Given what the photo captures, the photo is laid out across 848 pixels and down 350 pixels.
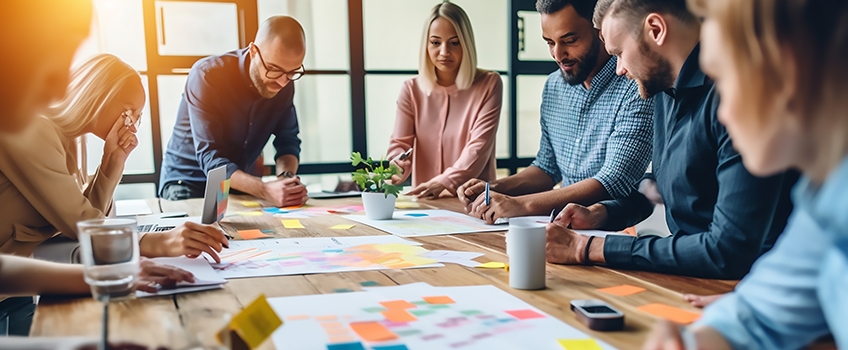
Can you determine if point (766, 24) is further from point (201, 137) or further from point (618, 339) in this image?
point (201, 137)

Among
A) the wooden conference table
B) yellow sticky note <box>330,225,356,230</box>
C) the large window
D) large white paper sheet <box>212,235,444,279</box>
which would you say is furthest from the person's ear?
the large window

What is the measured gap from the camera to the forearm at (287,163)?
133 inches

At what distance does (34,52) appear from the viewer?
42.8 inches

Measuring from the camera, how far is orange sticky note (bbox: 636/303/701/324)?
1.06m

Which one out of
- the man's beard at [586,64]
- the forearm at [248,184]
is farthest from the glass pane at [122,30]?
the man's beard at [586,64]

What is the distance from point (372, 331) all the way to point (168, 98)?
3685mm

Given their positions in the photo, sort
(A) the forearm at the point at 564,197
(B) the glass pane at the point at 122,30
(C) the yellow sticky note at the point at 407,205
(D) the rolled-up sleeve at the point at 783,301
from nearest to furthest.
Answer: (D) the rolled-up sleeve at the point at 783,301 < (A) the forearm at the point at 564,197 < (C) the yellow sticky note at the point at 407,205 < (B) the glass pane at the point at 122,30

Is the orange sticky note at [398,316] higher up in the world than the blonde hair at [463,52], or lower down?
lower down

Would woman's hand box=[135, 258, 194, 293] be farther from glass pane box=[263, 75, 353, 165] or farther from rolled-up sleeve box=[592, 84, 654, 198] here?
glass pane box=[263, 75, 353, 165]

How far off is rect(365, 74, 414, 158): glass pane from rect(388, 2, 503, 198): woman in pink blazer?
1.20m

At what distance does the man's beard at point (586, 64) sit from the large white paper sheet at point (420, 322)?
1.59 meters

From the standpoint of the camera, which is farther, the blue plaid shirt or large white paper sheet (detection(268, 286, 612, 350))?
the blue plaid shirt

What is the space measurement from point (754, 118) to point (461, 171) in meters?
2.40

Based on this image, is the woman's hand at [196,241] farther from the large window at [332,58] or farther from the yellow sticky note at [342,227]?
the large window at [332,58]
